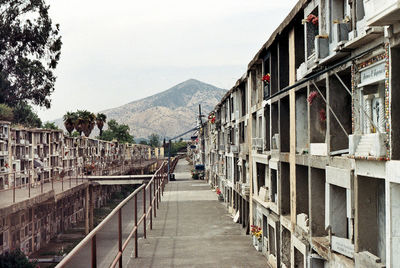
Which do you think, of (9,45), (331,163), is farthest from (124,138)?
(331,163)

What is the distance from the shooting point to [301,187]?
682 inches

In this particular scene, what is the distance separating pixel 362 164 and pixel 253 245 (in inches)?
597

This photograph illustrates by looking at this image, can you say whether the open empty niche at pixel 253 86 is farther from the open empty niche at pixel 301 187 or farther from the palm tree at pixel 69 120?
the palm tree at pixel 69 120

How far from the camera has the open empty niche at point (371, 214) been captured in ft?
34.1

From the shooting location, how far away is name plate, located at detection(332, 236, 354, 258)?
11461mm

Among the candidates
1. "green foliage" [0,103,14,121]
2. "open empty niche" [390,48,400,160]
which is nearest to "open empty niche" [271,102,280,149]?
"open empty niche" [390,48,400,160]

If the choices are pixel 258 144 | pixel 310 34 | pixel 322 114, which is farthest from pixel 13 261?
pixel 310 34

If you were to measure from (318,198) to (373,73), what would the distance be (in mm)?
6331

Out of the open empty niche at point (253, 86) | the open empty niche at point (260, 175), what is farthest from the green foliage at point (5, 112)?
the open empty niche at point (260, 175)

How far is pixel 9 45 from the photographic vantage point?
58.2 m

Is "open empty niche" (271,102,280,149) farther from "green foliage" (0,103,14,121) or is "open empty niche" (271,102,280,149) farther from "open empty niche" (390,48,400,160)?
"green foliage" (0,103,14,121)

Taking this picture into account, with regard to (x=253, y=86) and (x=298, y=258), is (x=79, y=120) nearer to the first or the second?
(x=253, y=86)

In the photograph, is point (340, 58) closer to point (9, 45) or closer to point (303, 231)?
point (303, 231)

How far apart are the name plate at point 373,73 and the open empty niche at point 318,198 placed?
5231 millimetres
